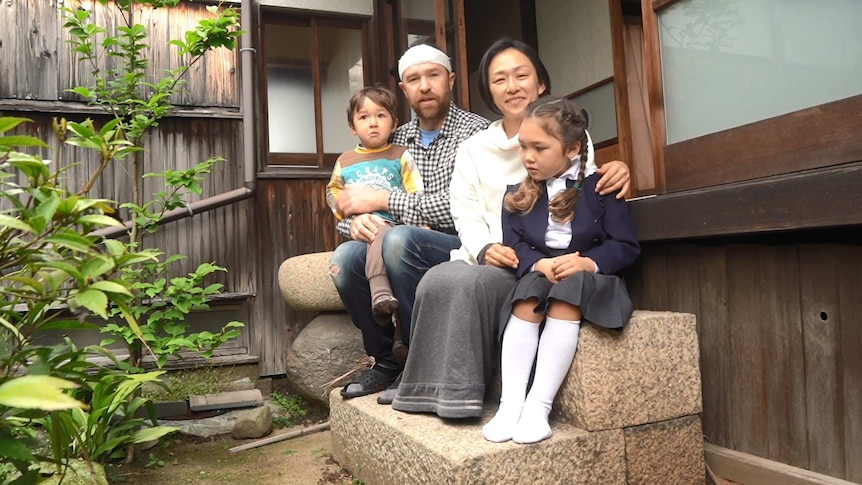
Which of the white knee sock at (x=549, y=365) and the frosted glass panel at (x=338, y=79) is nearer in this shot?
the white knee sock at (x=549, y=365)

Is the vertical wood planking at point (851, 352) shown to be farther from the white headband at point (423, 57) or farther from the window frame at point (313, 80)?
the window frame at point (313, 80)

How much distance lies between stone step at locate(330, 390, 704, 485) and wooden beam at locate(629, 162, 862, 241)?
0.60 m

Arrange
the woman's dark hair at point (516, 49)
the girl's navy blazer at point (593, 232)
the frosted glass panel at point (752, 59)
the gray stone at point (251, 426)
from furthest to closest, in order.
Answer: the gray stone at point (251, 426), the woman's dark hair at point (516, 49), the girl's navy blazer at point (593, 232), the frosted glass panel at point (752, 59)

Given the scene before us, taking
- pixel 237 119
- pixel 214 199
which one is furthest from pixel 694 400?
pixel 237 119

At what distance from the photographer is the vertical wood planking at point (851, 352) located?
172cm

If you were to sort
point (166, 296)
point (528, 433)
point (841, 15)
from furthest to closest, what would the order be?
point (166, 296) < point (528, 433) < point (841, 15)

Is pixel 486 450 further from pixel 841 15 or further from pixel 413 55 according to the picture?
pixel 413 55

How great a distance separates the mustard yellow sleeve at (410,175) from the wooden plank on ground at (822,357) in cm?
143

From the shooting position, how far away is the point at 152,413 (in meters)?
2.75

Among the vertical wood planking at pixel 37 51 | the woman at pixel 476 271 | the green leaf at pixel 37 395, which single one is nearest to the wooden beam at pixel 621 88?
the woman at pixel 476 271

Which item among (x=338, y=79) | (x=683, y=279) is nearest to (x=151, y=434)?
(x=683, y=279)

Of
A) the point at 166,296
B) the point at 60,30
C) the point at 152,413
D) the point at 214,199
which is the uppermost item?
the point at 60,30

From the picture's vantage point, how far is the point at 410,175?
276 cm

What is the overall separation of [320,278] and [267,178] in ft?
3.09
